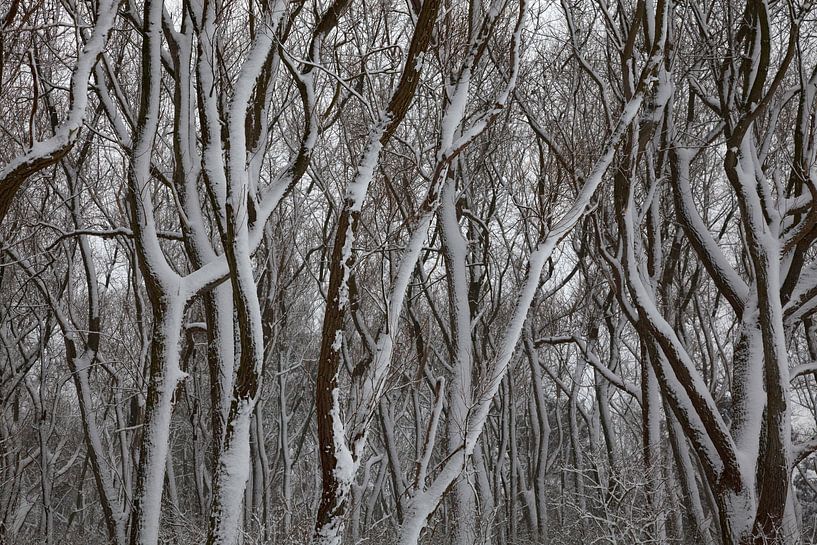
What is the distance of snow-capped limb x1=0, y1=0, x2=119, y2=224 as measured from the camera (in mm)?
4020

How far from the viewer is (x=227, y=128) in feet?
14.8

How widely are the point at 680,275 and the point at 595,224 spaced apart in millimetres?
6490

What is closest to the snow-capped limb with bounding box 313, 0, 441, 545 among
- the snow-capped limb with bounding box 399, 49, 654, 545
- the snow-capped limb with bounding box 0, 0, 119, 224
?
the snow-capped limb with bounding box 399, 49, 654, 545

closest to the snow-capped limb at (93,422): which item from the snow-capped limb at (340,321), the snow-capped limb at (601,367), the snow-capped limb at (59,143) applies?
the snow-capped limb at (59,143)

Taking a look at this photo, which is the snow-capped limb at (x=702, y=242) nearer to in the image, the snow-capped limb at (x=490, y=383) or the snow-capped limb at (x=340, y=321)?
the snow-capped limb at (x=490, y=383)

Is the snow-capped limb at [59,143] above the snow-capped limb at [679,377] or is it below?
above

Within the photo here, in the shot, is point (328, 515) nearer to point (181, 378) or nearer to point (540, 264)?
point (540, 264)

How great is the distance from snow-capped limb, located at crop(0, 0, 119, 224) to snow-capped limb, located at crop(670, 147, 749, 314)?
5556 mm

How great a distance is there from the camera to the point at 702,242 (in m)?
7.38

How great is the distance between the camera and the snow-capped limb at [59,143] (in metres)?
4.02

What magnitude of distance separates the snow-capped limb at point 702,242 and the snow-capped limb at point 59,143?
556cm

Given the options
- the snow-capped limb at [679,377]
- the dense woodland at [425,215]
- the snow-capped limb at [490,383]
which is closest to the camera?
the snow-capped limb at [490,383]

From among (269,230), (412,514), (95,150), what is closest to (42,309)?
(95,150)

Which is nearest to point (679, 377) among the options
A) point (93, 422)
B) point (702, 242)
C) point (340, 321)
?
point (702, 242)
